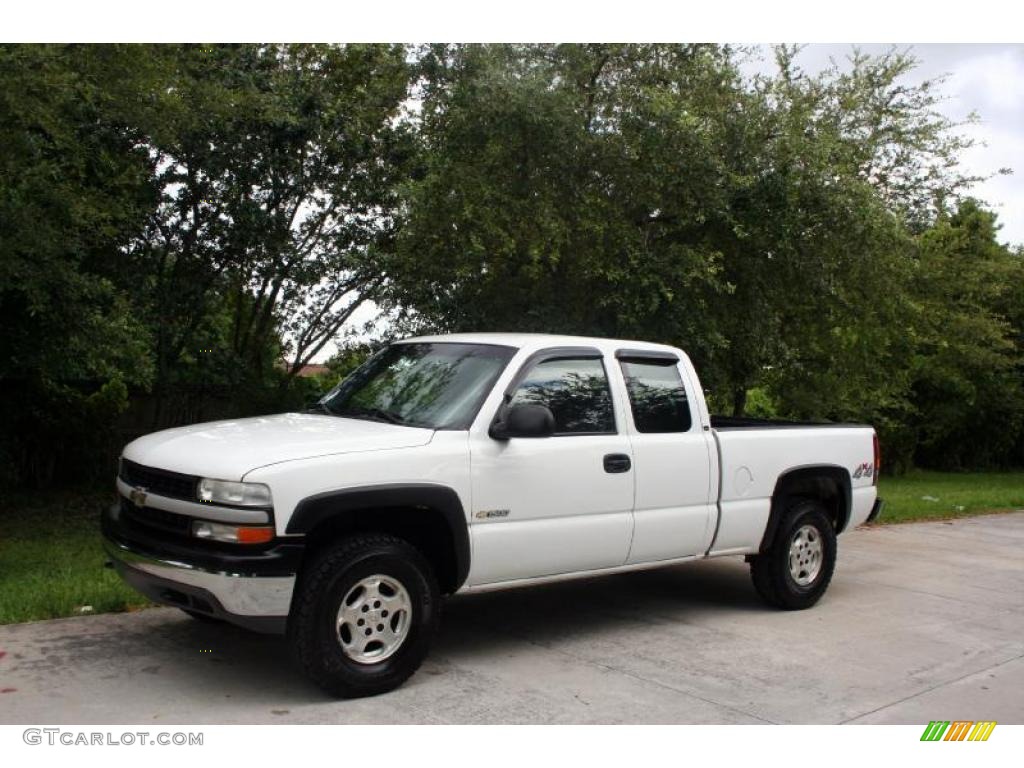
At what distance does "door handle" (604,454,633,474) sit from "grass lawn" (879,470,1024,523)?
332 inches

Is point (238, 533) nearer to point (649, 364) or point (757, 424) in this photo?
point (649, 364)

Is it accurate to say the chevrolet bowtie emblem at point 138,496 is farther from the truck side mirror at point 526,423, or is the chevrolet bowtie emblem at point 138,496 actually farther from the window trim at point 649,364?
the window trim at point 649,364

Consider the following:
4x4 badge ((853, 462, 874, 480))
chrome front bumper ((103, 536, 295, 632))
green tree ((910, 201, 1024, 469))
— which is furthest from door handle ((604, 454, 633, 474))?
green tree ((910, 201, 1024, 469))

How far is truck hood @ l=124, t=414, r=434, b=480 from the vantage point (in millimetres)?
5414

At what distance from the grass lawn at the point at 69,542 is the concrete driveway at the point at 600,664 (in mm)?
360

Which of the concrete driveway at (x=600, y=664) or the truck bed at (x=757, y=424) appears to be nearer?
the concrete driveway at (x=600, y=664)

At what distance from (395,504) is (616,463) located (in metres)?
1.69

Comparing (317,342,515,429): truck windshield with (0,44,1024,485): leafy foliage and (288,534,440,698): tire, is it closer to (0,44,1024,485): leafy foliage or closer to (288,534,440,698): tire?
(288,534,440,698): tire

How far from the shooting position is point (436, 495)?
5.80 m

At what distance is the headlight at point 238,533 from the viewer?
5254 millimetres

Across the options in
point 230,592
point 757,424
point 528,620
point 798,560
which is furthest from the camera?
point 757,424

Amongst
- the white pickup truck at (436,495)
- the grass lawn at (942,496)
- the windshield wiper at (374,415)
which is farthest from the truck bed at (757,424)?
the grass lawn at (942,496)

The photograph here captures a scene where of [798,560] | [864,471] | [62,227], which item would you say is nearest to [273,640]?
[798,560]

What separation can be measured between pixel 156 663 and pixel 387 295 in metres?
8.22
